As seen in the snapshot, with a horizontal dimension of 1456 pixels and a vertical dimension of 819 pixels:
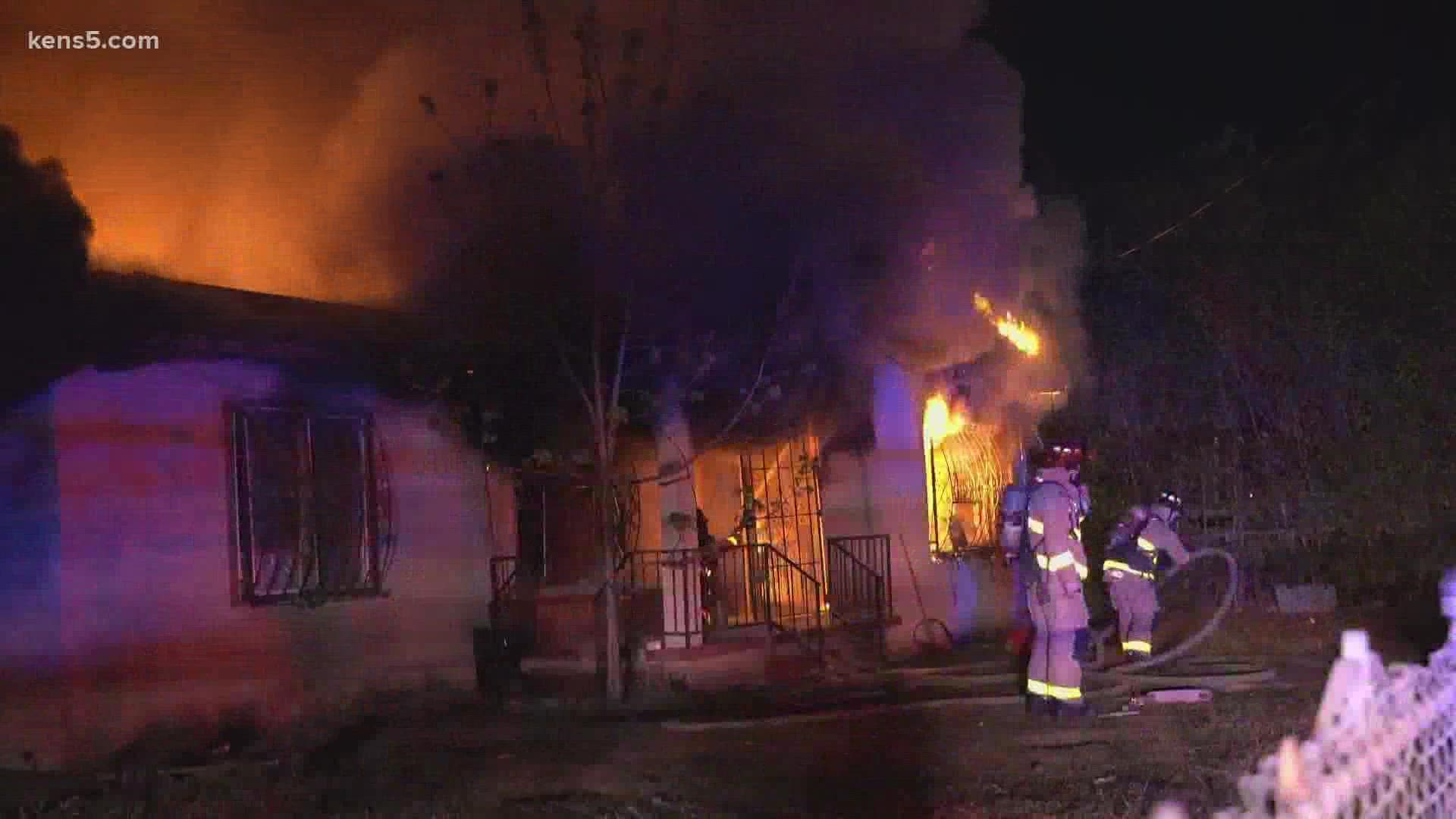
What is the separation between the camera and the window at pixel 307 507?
9.62 meters

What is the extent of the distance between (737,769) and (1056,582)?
7.25ft

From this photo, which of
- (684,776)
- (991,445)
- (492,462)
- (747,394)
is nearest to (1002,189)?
(991,445)

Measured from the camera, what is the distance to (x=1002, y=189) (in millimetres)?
14727

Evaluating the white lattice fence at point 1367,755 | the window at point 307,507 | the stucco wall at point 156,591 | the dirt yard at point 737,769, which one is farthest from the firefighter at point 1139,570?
the white lattice fence at point 1367,755

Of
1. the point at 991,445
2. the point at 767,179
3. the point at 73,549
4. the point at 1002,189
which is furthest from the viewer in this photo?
the point at 991,445

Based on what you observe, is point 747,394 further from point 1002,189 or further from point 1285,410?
point 1285,410

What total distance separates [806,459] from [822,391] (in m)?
1.09

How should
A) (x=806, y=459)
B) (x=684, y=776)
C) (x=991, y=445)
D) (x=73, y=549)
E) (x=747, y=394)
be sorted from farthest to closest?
1. (x=991, y=445)
2. (x=806, y=459)
3. (x=747, y=394)
4. (x=73, y=549)
5. (x=684, y=776)

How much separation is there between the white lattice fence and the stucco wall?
22.7 feet

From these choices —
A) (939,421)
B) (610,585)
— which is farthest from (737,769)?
(939,421)

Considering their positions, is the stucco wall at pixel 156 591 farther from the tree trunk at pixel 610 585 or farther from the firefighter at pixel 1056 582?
the firefighter at pixel 1056 582

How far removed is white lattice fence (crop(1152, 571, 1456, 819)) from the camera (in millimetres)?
2811

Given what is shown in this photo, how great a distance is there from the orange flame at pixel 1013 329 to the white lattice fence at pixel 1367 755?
1019 cm

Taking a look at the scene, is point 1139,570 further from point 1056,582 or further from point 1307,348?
point 1307,348
